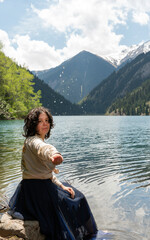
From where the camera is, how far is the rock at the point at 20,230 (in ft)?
14.3

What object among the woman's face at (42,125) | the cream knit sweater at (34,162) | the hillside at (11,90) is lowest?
the cream knit sweater at (34,162)

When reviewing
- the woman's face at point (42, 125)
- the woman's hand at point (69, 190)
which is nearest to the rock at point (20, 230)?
the woman's hand at point (69, 190)

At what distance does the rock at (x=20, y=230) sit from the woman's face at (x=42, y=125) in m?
1.74

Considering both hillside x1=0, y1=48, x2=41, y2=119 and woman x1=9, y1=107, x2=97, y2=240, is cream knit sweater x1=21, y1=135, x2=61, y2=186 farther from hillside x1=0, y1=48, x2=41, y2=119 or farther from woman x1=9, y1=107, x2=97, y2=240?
hillside x1=0, y1=48, x2=41, y2=119

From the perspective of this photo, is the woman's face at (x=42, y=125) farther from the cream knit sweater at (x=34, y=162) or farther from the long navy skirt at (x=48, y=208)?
the long navy skirt at (x=48, y=208)

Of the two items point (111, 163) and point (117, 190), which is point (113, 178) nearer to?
point (117, 190)

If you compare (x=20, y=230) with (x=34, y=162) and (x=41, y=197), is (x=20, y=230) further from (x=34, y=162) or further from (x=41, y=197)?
(x=34, y=162)

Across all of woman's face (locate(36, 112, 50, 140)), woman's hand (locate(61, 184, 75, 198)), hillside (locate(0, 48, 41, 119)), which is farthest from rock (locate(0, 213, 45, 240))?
hillside (locate(0, 48, 41, 119))

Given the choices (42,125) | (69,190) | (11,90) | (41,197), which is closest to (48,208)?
(41,197)

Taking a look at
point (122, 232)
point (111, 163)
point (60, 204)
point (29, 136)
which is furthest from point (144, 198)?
point (111, 163)

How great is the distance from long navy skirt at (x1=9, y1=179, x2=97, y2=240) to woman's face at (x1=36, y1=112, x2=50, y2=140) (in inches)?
36.9

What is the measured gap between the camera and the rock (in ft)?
14.3

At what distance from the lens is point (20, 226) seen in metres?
4.41

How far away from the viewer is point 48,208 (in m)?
4.39
